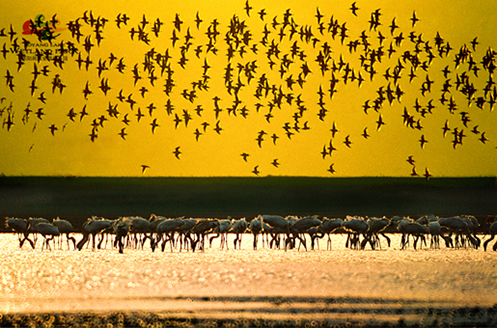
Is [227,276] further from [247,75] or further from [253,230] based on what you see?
[247,75]

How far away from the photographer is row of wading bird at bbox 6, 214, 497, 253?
3.36m

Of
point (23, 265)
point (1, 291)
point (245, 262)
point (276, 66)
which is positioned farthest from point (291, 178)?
point (1, 291)

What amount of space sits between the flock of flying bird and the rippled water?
91 cm

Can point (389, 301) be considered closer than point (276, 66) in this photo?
Yes

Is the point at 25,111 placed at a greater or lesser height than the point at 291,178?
greater

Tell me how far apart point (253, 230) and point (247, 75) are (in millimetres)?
1113

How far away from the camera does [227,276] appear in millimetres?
2486

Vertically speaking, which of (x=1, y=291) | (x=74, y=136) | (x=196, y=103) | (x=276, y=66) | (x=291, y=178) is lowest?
(x=1, y=291)

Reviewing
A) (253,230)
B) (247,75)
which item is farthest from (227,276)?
(247,75)

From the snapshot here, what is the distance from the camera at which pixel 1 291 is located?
222 centimetres

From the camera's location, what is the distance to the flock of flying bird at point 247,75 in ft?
12.7

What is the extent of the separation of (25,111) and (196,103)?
119 centimetres

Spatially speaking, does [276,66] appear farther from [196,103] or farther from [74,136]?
[74,136]

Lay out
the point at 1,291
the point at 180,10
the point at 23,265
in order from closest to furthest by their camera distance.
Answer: the point at 1,291 < the point at 23,265 < the point at 180,10
